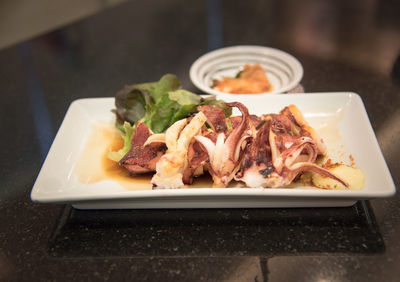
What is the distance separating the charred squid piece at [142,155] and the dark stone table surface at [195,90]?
0.51 ft

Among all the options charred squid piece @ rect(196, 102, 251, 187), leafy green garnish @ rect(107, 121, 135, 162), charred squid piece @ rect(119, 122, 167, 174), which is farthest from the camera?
leafy green garnish @ rect(107, 121, 135, 162)

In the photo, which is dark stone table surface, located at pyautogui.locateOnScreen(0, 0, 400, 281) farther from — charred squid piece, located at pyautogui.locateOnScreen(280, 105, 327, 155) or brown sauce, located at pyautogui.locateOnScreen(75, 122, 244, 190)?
charred squid piece, located at pyautogui.locateOnScreen(280, 105, 327, 155)

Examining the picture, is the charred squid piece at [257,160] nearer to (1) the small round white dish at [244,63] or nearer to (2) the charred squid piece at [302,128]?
(2) the charred squid piece at [302,128]

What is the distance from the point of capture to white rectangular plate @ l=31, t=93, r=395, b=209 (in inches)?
46.6

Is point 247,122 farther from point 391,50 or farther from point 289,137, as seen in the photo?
point 391,50

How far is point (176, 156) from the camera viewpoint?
4.09ft

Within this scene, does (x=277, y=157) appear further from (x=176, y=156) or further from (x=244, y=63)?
(x=244, y=63)

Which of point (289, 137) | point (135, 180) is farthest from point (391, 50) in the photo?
point (135, 180)

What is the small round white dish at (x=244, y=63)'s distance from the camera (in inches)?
77.4

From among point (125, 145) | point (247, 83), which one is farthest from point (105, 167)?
point (247, 83)

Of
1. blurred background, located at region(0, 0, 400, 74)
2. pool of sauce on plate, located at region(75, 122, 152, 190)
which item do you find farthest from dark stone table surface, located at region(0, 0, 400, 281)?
pool of sauce on plate, located at region(75, 122, 152, 190)

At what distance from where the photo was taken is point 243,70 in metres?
2.10

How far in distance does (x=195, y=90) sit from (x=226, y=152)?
0.86m

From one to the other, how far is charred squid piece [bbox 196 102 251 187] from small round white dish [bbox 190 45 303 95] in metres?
0.63
